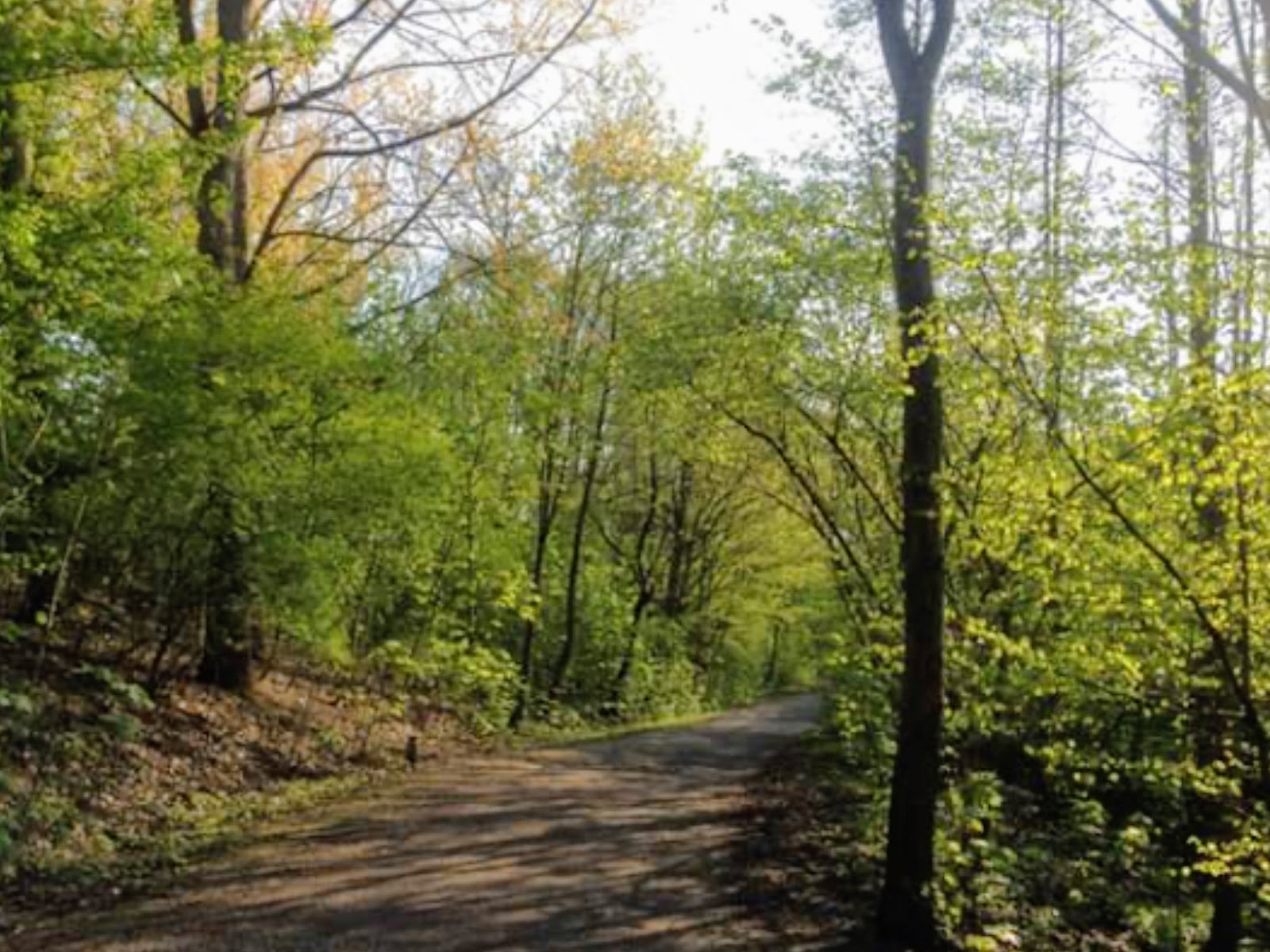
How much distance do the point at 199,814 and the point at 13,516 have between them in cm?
321

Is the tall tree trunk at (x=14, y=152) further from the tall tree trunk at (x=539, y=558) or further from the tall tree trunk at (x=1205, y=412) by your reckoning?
the tall tree trunk at (x=539, y=558)

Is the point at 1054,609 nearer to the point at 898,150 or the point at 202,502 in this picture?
the point at 898,150

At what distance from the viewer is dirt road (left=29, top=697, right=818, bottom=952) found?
6.86 m

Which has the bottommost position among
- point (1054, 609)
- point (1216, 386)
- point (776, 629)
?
point (776, 629)

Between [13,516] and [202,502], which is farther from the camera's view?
[202,502]

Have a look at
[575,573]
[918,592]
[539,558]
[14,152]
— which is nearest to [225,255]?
[14,152]

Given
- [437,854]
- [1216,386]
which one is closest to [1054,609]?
[1216,386]

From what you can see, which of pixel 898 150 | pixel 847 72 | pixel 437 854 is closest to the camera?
pixel 898 150

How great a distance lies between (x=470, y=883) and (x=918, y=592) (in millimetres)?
Result: 4155

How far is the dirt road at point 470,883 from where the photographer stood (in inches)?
270

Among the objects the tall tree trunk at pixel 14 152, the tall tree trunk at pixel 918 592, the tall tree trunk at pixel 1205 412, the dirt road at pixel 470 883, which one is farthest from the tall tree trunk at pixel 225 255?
the tall tree trunk at pixel 1205 412

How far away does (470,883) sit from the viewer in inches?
333

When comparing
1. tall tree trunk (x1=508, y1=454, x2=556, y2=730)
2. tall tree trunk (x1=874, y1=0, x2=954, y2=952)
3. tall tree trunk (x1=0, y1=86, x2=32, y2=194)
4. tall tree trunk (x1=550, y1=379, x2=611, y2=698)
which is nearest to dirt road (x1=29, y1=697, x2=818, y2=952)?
tall tree trunk (x1=874, y1=0, x2=954, y2=952)

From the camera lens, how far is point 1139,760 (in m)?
8.52
